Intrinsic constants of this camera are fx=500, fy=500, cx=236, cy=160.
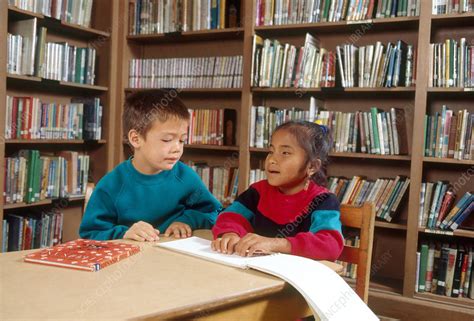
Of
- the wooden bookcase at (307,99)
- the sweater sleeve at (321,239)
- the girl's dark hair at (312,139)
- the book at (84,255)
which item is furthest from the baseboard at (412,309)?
the book at (84,255)

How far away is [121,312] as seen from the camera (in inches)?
28.5

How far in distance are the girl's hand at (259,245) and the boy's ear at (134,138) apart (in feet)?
2.12

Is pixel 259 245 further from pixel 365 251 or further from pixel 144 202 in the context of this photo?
pixel 144 202

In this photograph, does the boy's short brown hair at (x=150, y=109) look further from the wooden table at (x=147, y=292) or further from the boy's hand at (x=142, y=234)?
the wooden table at (x=147, y=292)

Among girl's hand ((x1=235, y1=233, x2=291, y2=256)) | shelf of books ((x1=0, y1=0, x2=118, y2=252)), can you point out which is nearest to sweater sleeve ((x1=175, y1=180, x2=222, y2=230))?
girl's hand ((x1=235, y1=233, x2=291, y2=256))

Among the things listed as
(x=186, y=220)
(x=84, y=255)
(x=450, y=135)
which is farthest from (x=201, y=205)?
(x=450, y=135)

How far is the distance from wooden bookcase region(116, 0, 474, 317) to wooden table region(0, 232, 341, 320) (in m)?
1.98

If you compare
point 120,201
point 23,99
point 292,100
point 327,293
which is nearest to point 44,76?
point 23,99

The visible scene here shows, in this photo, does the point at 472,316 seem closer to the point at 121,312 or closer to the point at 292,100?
the point at 292,100

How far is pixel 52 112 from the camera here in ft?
11.2

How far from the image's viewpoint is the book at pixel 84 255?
969 mm

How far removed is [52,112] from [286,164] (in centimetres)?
238

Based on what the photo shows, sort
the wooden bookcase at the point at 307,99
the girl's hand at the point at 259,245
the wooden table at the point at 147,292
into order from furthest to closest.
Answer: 1. the wooden bookcase at the point at 307,99
2. the girl's hand at the point at 259,245
3. the wooden table at the point at 147,292

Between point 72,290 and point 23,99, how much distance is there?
269cm
